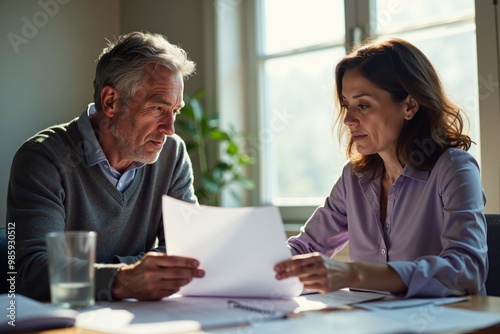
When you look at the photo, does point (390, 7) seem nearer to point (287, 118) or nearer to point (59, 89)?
point (287, 118)

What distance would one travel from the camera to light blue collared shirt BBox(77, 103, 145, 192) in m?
1.94

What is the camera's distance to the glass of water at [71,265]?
114 centimetres

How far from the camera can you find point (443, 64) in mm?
2967

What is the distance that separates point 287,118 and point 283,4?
0.65 meters

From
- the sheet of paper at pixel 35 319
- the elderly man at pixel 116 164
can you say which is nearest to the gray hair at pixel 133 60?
the elderly man at pixel 116 164

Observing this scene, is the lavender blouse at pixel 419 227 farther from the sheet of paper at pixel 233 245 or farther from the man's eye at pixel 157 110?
the man's eye at pixel 157 110

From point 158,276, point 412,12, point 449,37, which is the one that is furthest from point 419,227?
point 412,12

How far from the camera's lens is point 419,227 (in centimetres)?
170

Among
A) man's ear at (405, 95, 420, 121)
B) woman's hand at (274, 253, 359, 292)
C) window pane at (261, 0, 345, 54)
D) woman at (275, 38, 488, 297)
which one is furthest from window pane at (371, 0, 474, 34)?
woman's hand at (274, 253, 359, 292)

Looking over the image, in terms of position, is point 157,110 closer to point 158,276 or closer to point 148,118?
point 148,118

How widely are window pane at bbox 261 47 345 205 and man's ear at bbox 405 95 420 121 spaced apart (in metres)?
1.59

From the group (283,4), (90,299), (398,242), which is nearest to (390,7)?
(283,4)

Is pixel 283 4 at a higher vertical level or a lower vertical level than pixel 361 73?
higher

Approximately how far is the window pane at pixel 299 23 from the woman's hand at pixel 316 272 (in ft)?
7.37
